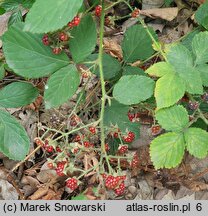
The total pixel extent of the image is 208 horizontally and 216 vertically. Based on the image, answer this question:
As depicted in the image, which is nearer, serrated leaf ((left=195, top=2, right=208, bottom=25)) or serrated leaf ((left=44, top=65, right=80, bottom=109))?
serrated leaf ((left=44, top=65, right=80, bottom=109))

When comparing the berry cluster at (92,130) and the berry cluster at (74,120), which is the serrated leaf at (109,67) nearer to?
the berry cluster at (74,120)

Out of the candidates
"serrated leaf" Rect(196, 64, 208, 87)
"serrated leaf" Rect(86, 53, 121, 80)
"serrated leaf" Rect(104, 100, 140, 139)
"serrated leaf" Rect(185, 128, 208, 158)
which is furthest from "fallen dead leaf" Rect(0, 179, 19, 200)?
"serrated leaf" Rect(196, 64, 208, 87)

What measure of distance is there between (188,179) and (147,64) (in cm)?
70

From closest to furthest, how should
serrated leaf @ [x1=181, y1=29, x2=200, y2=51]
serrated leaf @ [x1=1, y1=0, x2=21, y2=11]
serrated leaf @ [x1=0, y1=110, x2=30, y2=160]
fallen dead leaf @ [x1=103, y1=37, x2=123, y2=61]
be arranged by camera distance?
serrated leaf @ [x1=0, y1=110, x2=30, y2=160] < serrated leaf @ [x1=1, y1=0, x2=21, y2=11] < serrated leaf @ [x1=181, y1=29, x2=200, y2=51] < fallen dead leaf @ [x1=103, y1=37, x2=123, y2=61]

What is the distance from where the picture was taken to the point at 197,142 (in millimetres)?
1637

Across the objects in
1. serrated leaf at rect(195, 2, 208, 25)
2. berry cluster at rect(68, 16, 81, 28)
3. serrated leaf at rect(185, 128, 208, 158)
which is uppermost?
berry cluster at rect(68, 16, 81, 28)

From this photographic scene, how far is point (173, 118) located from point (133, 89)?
0.20m

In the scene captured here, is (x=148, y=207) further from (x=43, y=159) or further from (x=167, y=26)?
(x=167, y=26)

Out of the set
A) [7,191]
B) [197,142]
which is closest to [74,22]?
[197,142]

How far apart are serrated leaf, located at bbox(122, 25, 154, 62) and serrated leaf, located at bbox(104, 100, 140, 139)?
254mm

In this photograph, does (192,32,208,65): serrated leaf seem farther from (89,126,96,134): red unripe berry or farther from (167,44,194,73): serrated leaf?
(89,126,96,134): red unripe berry

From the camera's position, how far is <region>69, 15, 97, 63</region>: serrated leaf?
1.69 meters

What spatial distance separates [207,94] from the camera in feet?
5.83

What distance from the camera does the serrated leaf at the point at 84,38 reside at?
169 cm
